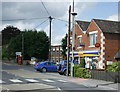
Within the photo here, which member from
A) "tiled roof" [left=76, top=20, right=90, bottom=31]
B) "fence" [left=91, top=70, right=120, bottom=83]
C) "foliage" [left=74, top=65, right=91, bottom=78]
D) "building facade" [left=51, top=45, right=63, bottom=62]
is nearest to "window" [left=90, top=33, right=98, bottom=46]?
"tiled roof" [left=76, top=20, right=90, bottom=31]

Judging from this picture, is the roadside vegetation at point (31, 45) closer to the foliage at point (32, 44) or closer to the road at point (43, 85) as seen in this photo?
the foliage at point (32, 44)

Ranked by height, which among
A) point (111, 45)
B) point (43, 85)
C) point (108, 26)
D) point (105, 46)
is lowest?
point (43, 85)

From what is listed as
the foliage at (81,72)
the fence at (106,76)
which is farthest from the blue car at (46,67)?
the fence at (106,76)

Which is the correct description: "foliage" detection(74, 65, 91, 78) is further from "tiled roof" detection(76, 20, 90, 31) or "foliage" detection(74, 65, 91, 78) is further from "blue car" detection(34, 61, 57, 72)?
"tiled roof" detection(76, 20, 90, 31)

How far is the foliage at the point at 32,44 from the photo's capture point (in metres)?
60.9

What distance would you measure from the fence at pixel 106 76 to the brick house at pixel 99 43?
807 centimetres

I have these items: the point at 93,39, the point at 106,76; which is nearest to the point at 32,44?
the point at 93,39

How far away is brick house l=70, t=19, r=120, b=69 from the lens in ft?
98.9

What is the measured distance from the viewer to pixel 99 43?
30469 millimetres

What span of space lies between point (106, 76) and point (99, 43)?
33.2 feet

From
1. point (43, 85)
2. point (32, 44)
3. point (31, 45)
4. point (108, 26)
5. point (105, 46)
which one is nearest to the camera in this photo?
point (43, 85)

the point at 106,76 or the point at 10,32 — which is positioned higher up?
the point at 10,32

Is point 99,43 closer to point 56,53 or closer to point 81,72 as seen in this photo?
point 81,72

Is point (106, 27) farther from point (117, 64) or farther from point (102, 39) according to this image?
point (117, 64)
